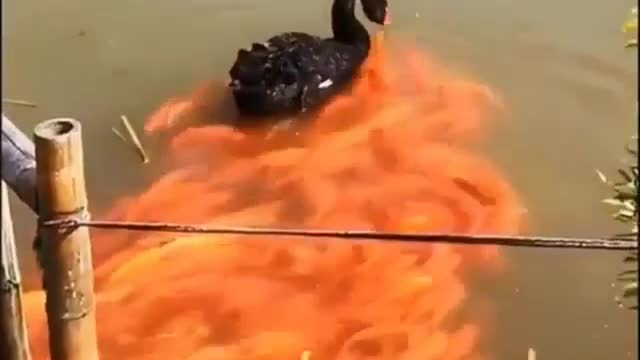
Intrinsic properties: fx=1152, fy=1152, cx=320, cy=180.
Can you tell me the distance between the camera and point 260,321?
2.68m

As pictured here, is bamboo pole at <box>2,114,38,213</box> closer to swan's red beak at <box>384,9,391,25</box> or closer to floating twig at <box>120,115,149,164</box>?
floating twig at <box>120,115,149,164</box>

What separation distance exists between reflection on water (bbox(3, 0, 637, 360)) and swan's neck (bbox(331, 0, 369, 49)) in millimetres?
195

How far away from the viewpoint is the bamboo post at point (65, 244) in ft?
5.85

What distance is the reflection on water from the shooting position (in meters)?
2.71

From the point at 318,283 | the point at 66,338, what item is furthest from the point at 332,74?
the point at 66,338

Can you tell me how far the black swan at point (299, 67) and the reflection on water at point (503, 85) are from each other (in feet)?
0.74

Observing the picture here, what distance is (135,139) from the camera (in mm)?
3332

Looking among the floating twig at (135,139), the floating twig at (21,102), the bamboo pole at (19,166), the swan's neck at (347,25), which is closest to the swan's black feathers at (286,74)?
the swan's neck at (347,25)

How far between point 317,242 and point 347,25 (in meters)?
1.05

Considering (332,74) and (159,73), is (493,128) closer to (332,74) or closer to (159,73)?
(332,74)

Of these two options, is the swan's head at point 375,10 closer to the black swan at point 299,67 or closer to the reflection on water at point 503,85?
the black swan at point 299,67

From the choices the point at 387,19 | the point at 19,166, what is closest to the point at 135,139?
the point at 387,19

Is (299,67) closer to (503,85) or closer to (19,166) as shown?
(503,85)

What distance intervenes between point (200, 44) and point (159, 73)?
22 cm
